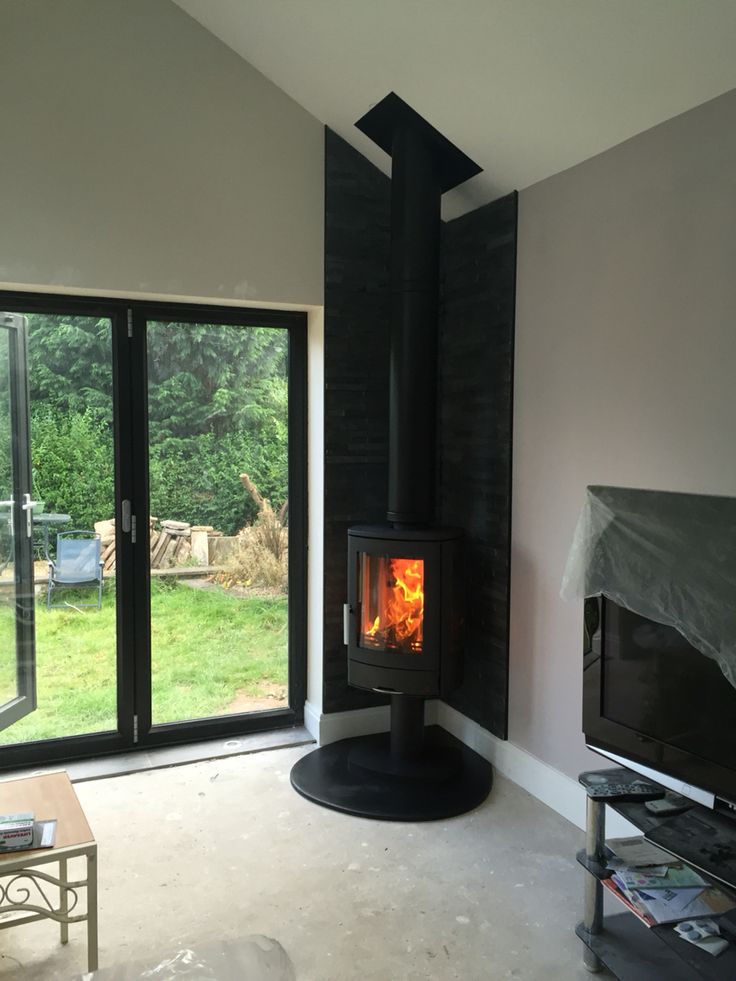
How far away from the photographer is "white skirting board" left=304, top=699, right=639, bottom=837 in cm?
280

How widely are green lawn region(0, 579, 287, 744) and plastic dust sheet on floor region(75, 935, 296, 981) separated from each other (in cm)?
198

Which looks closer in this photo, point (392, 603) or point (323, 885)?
point (323, 885)

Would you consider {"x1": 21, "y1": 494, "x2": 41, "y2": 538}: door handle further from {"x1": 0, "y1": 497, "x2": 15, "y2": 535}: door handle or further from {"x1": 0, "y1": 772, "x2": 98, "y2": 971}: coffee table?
{"x1": 0, "y1": 772, "x2": 98, "y2": 971}: coffee table

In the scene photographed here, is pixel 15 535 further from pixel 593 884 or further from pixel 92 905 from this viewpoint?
pixel 593 884

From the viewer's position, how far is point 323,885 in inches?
96.8

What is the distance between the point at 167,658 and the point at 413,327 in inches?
69.5

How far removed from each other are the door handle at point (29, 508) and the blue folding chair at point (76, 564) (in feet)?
0.36

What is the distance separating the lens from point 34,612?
325 centimetres

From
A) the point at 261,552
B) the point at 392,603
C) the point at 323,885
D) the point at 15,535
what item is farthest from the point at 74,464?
the point at 323,885

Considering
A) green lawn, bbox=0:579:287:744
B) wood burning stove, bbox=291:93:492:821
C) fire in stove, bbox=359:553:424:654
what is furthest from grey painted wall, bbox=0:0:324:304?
green lawn, bbox=0:579:287:744

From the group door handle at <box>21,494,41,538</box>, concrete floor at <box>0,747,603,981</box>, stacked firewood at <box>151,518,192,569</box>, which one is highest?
door handle at <box>21,494,41,538</box>

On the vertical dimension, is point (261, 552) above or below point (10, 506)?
below

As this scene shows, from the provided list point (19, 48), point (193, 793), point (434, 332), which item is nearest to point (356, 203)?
point (434, 332)

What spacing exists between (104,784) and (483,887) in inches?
60.4
